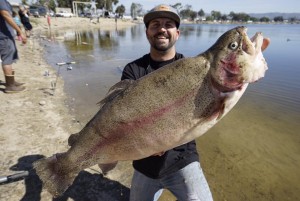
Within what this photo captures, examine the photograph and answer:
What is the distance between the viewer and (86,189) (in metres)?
4.29

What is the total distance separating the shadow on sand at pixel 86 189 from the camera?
4102 millimetres

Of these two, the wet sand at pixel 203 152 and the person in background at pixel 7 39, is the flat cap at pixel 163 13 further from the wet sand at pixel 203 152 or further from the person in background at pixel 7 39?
the person in background at pixel 7 39

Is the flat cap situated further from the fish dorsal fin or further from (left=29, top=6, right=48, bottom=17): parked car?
(left=29, top=6, right=48, bottom=17): parked car

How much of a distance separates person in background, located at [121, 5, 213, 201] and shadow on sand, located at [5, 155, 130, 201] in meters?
0.67

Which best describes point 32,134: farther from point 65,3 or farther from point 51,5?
point 65,3

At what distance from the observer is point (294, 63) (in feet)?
61.5

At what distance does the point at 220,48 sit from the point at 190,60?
0.31m

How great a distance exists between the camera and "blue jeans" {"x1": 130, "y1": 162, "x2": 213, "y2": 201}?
3348 mm

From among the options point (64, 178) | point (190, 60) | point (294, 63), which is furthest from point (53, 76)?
point (294, 63)

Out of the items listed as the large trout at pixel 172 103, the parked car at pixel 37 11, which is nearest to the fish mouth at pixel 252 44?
the large trout at pixel 172 103

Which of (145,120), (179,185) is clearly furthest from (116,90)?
(179,185)

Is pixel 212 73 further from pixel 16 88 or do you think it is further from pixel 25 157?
pixel 16 88

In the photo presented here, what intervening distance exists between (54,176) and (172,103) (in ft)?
5.50

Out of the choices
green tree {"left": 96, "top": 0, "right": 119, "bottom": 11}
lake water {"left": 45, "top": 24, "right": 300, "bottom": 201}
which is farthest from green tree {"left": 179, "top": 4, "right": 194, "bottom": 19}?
lake water {"left": 45, "top": 24, "right": 300, "bottom": 201}
